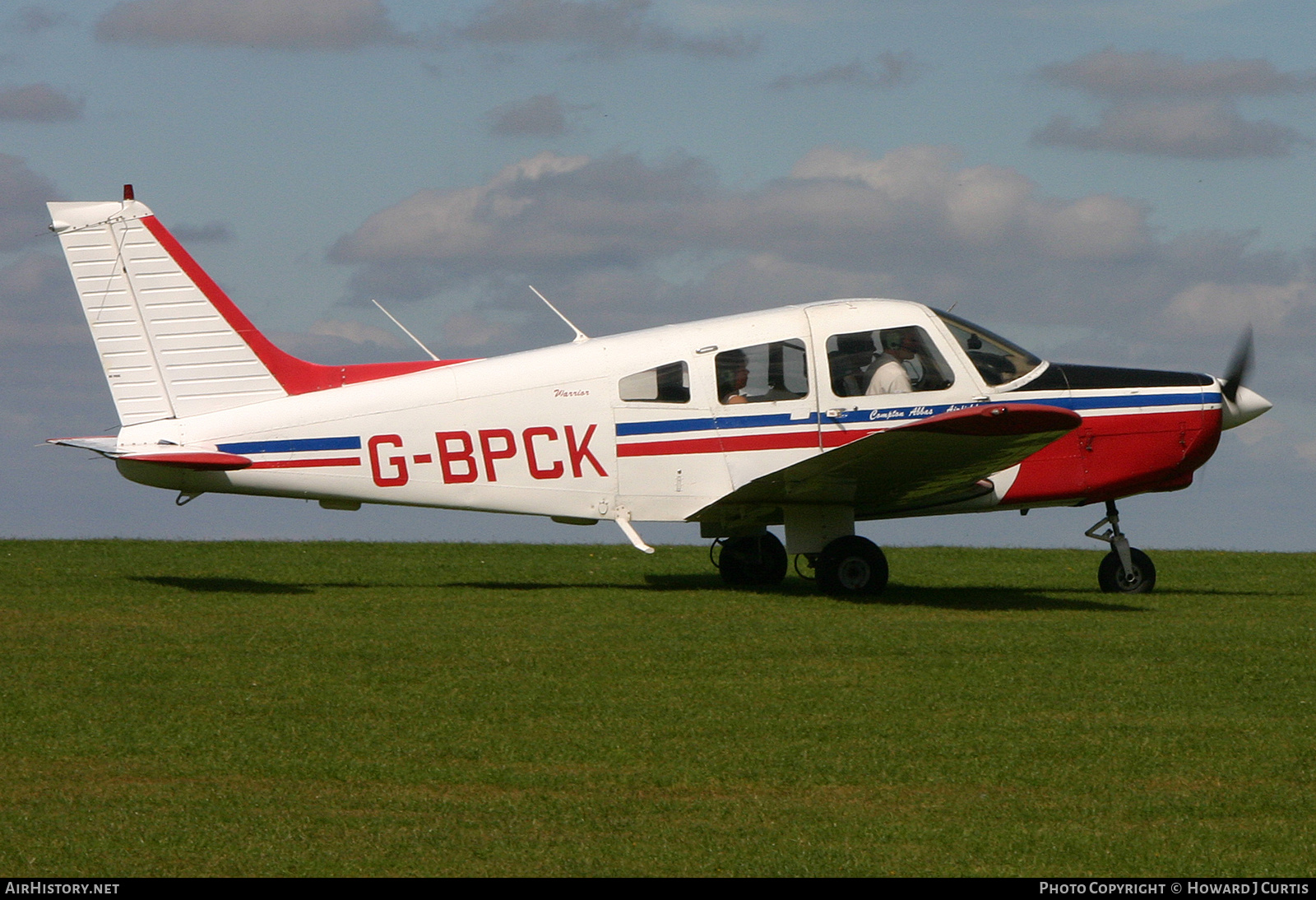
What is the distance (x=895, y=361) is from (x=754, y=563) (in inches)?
101

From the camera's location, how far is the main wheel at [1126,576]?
1255cm

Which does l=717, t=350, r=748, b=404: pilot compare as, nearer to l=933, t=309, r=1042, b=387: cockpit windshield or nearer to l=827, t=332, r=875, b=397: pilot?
l=827, t=332, r=875, b=397: pilot

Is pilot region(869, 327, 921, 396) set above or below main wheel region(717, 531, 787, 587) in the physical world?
above

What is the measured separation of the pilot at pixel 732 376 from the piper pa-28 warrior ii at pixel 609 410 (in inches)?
0.6

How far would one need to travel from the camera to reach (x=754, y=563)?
43.5 ft

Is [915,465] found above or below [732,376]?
below

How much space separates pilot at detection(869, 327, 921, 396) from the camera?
11.9 m

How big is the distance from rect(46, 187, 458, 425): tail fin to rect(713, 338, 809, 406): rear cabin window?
360 cm

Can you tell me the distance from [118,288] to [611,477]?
14.7ft

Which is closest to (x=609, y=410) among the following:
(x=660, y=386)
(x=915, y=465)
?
(x=660, y=386)

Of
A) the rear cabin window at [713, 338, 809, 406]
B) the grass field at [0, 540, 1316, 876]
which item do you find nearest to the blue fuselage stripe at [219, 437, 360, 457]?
the grass field at [0, 540, 1316, 876]

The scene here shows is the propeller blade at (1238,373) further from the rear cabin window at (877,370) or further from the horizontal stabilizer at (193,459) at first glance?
the horizontal stabilizer at (193,459)

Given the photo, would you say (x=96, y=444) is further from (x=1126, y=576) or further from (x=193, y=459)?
(x=1126, y=576)

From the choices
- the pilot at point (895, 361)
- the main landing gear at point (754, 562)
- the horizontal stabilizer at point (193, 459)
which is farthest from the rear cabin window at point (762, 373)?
the horizontal stabilizer at point (193, 459)
